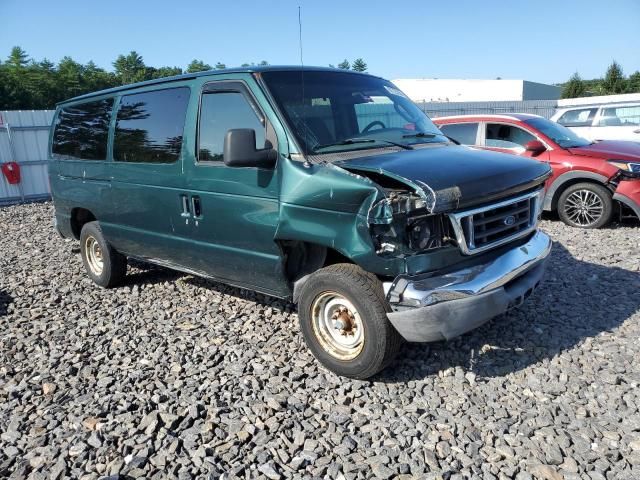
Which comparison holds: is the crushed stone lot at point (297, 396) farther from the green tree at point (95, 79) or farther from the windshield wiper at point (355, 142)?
the green tree at point (95, 79)

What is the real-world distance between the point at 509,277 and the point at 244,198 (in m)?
2.00

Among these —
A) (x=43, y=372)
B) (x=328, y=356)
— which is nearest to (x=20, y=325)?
(x=43, y=372)

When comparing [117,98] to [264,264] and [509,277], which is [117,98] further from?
[509,277]

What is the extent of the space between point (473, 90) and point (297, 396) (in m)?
57.6

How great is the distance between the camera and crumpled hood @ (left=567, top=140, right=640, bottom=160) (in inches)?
291

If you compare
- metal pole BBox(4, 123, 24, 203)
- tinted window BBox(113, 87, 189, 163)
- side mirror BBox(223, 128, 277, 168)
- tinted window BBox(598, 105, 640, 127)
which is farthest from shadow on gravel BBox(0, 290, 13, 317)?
tinted window BBox(598, 105, 640, 127)

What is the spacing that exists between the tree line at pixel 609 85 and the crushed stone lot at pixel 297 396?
53674 millimetres

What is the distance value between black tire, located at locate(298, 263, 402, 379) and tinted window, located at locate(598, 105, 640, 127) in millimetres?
11548

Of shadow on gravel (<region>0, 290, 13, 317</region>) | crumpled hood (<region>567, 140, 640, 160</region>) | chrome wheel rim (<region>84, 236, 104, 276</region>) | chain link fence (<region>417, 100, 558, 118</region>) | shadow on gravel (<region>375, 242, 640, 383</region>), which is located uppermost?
chain link fence (<region>417, 100, 558, 118</region>)

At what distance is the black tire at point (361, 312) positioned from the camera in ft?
10.6

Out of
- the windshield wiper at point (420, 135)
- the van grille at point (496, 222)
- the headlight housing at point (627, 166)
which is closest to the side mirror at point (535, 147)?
the headlight housing at point (627, 166)

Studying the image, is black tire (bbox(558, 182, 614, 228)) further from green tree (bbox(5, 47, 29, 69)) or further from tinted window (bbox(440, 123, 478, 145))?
green tree (bbox(5, 47, 29, 69))

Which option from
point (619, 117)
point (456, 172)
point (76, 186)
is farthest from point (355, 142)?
point (619, 117)

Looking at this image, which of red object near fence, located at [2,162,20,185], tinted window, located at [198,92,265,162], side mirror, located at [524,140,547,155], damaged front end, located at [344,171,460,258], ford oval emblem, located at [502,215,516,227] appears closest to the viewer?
damaged front end, located at [344,171,460,258]
